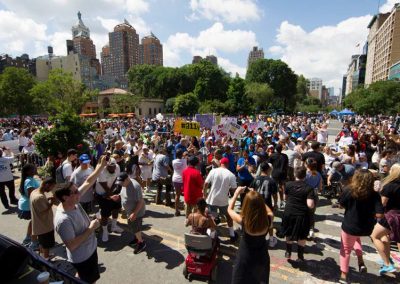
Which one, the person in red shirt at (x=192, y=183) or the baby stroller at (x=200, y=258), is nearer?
the baby stroller at (x=200, y=258)

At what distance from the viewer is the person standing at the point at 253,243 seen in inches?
117

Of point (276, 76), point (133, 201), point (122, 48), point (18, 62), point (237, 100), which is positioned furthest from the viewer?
point (122, 48)

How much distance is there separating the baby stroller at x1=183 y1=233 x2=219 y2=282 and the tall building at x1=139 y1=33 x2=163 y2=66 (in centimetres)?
16249

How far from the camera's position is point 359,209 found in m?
4.03

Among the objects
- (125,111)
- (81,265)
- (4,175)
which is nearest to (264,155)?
(81,265)

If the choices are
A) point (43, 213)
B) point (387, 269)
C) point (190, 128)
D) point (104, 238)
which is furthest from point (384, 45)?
point (43, 213)

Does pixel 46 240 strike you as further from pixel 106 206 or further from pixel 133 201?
pixel 133 201

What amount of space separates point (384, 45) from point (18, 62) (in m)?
142

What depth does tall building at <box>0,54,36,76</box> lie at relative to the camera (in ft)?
347

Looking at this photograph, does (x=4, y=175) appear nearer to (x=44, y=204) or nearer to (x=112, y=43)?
(x=44, y=204)

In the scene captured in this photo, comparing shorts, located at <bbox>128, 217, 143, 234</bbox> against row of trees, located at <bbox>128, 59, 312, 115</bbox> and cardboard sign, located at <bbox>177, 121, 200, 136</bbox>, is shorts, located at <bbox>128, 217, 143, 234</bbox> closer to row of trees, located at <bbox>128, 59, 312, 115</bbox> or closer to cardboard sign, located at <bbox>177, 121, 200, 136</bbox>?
cardboard sign, located at <bbox>177, 121, 200, 136</bbox>

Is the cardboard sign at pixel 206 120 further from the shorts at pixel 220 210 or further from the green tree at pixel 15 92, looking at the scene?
the green tree at pixel 15 92

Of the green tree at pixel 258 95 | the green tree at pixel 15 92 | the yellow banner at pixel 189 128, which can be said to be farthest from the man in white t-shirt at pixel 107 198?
the green tree at pixel 258 95

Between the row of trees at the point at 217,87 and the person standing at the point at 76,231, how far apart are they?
153 ft
